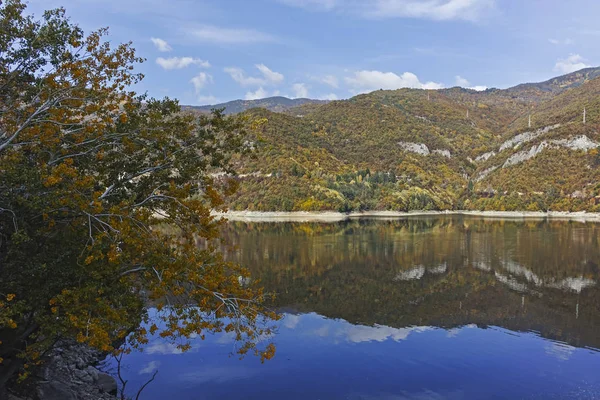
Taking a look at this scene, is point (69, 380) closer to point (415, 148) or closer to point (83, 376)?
point (83, 376)

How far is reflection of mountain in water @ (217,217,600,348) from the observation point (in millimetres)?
22094

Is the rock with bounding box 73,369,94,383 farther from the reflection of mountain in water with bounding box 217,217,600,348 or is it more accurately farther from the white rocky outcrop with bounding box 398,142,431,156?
the white rocky outcrop with bounding box 398,142,431,156

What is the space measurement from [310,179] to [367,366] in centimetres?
11417

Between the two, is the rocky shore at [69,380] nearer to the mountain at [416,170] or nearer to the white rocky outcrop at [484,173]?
the mountain at [416,170]

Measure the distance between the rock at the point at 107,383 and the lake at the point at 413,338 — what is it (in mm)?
879

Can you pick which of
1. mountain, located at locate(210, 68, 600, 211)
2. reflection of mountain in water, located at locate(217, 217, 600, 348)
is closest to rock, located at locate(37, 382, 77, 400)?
reflection of mountain in water, located at locate(217, 217, 600, 348)

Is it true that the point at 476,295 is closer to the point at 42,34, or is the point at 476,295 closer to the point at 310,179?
the point at 42,34

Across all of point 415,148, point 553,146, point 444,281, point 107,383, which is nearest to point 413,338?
point 107,383

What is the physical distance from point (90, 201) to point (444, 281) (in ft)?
85.4

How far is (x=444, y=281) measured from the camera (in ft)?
101

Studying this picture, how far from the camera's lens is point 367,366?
15.8 metres

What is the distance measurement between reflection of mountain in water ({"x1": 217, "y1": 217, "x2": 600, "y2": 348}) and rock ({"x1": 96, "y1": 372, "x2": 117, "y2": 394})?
38.0 feet

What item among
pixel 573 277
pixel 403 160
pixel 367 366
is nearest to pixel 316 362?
pixel 367 366

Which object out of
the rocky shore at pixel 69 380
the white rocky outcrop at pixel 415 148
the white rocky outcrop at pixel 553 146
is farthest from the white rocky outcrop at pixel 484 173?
the rocky shore at pixel 69 380
